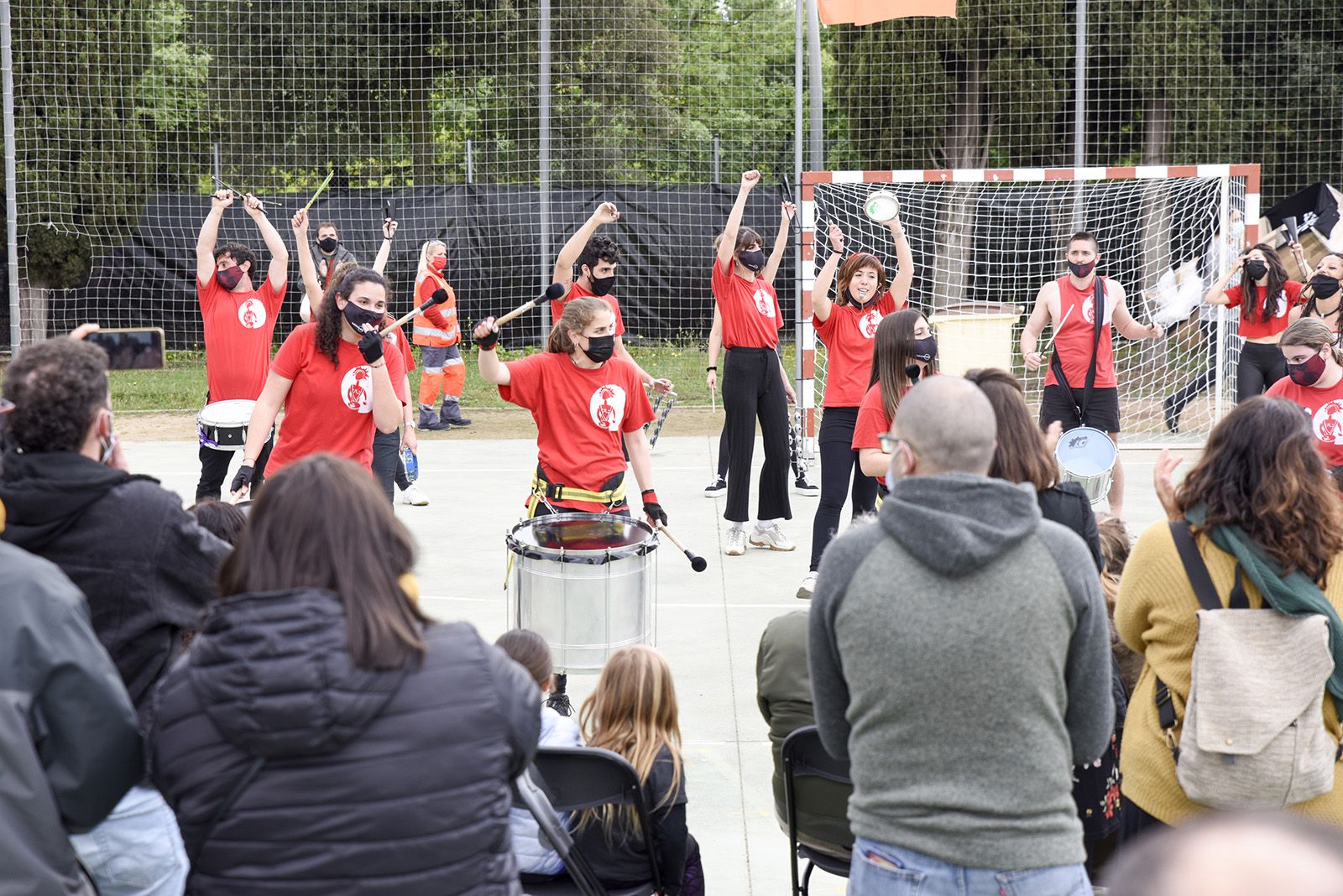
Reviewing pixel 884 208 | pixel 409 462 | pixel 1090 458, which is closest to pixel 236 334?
pixel 409 462

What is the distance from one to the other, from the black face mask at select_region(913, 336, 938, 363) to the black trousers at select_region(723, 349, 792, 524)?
2.63 metres

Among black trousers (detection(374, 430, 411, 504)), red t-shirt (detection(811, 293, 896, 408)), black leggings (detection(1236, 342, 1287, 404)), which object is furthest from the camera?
black leggings (detection(1236, 342, 1287, 404))

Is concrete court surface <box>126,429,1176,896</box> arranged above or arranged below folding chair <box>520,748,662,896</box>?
below

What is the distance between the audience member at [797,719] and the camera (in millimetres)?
3332

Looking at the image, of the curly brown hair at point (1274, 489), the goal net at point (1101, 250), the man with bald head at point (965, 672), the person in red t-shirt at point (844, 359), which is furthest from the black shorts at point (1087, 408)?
the man with bald head at point (965, 672)

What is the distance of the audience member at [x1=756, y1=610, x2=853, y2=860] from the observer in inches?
131

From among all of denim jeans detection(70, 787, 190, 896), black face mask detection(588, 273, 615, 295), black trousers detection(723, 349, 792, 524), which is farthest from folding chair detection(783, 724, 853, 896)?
black trousers detection(723, 349, 792, 524)

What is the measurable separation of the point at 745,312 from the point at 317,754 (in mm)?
6202

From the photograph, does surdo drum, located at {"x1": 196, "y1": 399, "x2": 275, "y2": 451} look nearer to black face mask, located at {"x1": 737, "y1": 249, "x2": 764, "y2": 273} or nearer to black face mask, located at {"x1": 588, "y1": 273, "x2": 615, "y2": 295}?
black face mask, located at {"x1": 588, "y1": 273, "x2": 615, "y2": 295}

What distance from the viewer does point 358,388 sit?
5.52 meters

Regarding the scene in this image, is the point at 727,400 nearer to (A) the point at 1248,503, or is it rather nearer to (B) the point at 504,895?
(A) the point at 1248,503

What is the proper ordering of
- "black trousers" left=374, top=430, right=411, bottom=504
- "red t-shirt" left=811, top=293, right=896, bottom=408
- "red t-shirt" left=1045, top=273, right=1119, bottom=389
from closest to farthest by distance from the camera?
"black trousers" left=374, top=430, right=411, bottom=504, "red t-shirt" left=811, top=293, right=896, bottom=408, "red t-shirt" left=1045, top=273, right=1119, bottom=389

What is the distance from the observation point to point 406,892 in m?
2.11

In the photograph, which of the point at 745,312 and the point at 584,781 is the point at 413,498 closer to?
the point at 745,312
